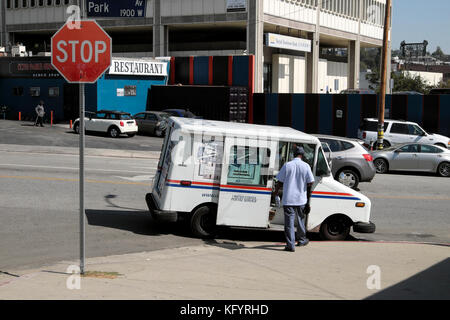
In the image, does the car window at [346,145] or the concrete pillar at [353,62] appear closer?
the car window at [346,145]

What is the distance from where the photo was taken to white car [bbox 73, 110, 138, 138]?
3391 cm

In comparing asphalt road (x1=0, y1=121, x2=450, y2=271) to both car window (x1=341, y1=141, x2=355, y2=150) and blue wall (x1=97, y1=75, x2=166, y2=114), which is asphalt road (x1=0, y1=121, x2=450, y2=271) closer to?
car window (x1=341, y1=141, x2=355, y2=150)

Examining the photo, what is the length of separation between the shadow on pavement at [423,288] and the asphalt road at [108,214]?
3611 mm

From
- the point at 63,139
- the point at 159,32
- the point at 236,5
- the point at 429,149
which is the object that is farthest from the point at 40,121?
the point at 429,149

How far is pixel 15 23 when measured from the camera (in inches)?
2477

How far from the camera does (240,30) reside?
2398 inches

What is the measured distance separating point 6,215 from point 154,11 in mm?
45347

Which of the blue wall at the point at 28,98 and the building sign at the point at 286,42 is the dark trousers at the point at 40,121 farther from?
the building sign at the point at 286,42

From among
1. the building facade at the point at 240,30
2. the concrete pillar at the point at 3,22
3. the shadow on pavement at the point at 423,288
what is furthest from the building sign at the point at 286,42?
the shadow on pavement at the point at 423,288

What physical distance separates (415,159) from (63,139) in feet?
57.3

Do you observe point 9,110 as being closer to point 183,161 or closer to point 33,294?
point 183,161

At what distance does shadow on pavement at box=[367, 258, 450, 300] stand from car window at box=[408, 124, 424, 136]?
67.3 ft

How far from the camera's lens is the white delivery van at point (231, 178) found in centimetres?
1177

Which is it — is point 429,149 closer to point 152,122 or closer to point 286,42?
point 152,122
